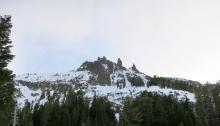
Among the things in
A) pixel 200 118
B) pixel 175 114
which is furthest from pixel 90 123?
pixel 200 118

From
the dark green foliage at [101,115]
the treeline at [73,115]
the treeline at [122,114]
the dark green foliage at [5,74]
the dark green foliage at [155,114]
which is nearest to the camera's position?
the dark green foliage at [5,74]

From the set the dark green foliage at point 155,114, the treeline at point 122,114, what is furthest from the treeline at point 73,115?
the dark green foliage at point 155,114

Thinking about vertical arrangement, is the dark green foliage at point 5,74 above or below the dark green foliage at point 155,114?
above

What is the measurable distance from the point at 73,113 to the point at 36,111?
14.6 meters

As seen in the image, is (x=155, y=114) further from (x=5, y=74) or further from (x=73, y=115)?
(x=5, y=74)

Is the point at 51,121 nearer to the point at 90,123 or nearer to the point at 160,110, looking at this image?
the point at 90,123

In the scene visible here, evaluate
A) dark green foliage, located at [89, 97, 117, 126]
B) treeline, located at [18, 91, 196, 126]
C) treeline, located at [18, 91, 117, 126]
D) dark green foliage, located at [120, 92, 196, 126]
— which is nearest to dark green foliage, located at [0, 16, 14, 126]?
treeline, located at [18, 91, 196, 126]

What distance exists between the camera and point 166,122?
105m

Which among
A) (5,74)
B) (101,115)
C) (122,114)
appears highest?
(5,74)

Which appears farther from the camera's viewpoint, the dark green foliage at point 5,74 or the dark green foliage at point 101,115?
the dark green foliage at point 101,115

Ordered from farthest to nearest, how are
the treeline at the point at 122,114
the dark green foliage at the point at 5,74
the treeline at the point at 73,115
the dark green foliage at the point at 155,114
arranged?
the treeline at the point at 73,115, the treeline at the point at 122,114, the dark green foliage at the point at 155,114, the dark green foliage at the point at 5,74

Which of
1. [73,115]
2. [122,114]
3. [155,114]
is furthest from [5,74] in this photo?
[73,115]

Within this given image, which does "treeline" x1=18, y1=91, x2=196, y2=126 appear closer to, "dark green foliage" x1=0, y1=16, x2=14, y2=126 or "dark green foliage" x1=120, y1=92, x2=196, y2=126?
"dark green foliage" x1=120, y1=92, x2=196, y2=126

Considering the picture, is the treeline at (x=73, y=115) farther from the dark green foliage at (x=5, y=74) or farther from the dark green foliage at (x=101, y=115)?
the dark green foliage at (x=5, y=74)
